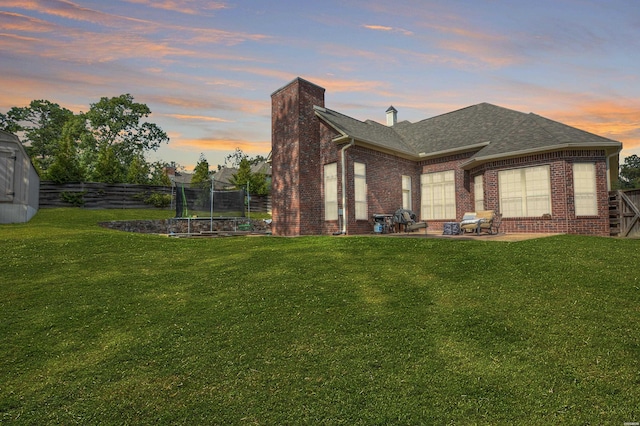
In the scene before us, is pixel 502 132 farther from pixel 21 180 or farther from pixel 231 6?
pixel 21 180

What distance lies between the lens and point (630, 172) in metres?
59.2

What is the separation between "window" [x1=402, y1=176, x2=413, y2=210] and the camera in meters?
16.9

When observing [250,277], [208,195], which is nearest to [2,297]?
[250,277]

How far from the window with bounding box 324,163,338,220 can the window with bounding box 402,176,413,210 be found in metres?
4.29

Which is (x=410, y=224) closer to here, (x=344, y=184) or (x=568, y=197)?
(x=344, y=184)

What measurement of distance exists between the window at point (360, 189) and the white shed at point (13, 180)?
52.7 feet

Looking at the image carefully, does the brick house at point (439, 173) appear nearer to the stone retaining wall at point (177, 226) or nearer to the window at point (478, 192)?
the window at point (478, 192)

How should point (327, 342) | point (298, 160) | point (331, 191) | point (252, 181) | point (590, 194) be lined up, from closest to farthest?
point (327, 342)
point (590, 194)
point (298, 160)
point (331, 191)
point (252, 181)

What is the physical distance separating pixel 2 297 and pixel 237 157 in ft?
201

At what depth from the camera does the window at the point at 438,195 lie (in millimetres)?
16703

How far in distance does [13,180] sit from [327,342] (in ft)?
60.9

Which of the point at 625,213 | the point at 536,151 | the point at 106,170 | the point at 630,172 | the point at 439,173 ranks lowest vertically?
the point at 625,213

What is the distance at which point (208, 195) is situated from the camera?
18.4 m

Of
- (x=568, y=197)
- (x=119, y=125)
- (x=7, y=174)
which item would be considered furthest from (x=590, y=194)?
(x=119, y=125)
